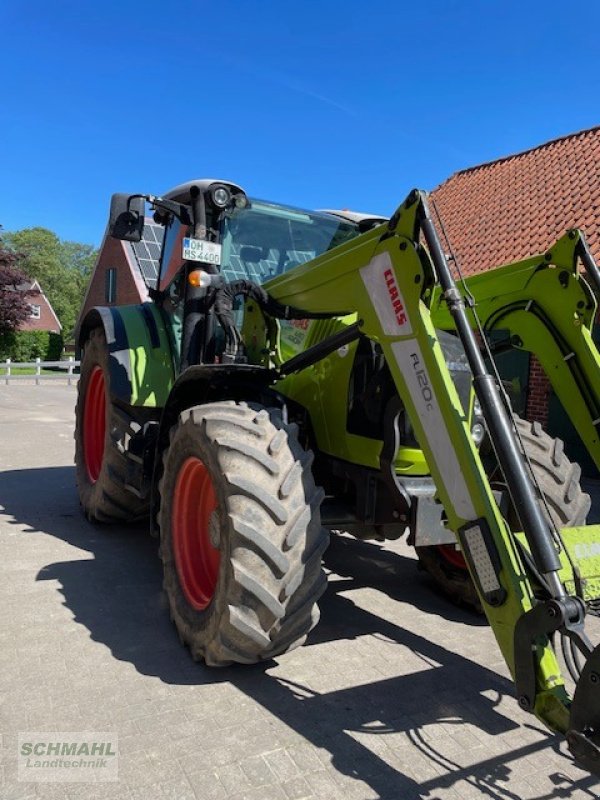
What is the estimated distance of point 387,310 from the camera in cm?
276

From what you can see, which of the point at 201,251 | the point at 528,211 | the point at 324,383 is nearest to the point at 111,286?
the point at 528,211

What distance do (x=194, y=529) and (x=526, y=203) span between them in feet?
32.8

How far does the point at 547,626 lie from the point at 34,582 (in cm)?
323

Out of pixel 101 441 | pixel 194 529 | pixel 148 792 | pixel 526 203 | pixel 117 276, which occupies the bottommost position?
pixel 148 792

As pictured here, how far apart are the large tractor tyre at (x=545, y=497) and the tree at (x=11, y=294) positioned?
3170 cm

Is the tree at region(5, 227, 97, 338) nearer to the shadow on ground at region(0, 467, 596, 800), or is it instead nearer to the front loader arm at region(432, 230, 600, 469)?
the shadow on ground at region(0, 467, 596, 800)

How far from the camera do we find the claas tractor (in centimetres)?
223

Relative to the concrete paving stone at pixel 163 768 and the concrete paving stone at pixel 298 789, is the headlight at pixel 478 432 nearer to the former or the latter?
the concrete paving stone at pixel 298 789

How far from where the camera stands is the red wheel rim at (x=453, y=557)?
156 inches

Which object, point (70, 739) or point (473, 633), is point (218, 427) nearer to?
point (70, 739)

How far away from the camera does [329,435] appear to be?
364 cm

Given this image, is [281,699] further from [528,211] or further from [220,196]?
[528,211]

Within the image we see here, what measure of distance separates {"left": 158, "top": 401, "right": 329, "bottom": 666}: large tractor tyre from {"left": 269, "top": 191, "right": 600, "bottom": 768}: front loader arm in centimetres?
62

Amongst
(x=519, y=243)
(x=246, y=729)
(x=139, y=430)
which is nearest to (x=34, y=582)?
(x=139, y=430)
